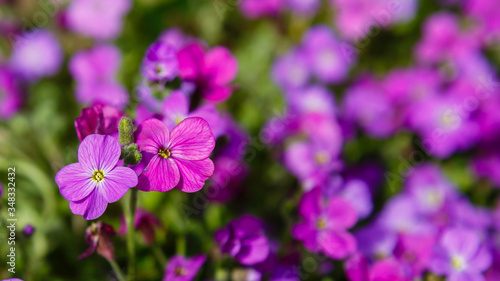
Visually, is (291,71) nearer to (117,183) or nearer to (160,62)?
(160,62)

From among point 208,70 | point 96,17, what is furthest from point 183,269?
point 96,17

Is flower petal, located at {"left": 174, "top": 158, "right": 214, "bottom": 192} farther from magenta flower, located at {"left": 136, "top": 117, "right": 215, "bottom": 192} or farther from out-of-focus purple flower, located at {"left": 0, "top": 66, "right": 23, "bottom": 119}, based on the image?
out-of-focus purple flower, located at {"left": 0, "top": 66, "right": 23, "bottom": 119}

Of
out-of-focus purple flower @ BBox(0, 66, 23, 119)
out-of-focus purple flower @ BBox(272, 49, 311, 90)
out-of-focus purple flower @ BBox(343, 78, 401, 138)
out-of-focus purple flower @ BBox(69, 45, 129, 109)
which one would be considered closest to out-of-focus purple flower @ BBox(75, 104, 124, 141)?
out-of-focus purple flower @ BBox(69, 45, 129, 109)

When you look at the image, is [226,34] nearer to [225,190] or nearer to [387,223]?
[225,190]

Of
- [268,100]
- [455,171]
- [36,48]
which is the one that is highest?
[36,48]

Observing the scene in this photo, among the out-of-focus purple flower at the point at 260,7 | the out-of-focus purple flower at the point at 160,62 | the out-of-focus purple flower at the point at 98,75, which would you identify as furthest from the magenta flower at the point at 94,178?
the out-of-focus purple flower at the point at 260,7

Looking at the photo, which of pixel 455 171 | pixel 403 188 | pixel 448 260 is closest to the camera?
pixel 448 260

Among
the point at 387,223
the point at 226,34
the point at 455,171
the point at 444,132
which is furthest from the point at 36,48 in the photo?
the point at 455,171

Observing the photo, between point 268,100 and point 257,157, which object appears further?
point 268,100
